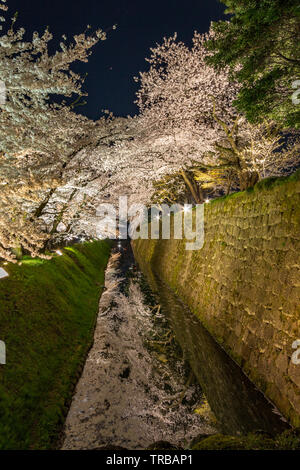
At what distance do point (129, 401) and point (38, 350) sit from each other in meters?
2.65

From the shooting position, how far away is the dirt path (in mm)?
4852

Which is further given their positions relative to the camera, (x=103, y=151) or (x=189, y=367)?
(x=103, y=151)

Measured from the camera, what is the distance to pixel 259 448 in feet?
10.6

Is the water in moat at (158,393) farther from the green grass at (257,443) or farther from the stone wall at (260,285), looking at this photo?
the green grass at (257,443)

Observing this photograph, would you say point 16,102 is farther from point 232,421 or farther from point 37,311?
point 232,421

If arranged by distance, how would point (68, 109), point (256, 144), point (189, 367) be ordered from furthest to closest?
1. point (256, 144)
2. point (68, 109)
3. point (189, 367)

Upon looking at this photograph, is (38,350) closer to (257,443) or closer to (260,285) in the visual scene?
(257,443)

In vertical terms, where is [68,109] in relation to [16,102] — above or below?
above

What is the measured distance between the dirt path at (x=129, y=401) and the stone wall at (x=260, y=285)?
5.95 ft

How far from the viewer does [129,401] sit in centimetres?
587

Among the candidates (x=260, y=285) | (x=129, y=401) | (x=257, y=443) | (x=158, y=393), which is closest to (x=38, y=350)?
(x=129, y=401)

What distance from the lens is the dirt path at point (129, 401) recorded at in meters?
4.85
